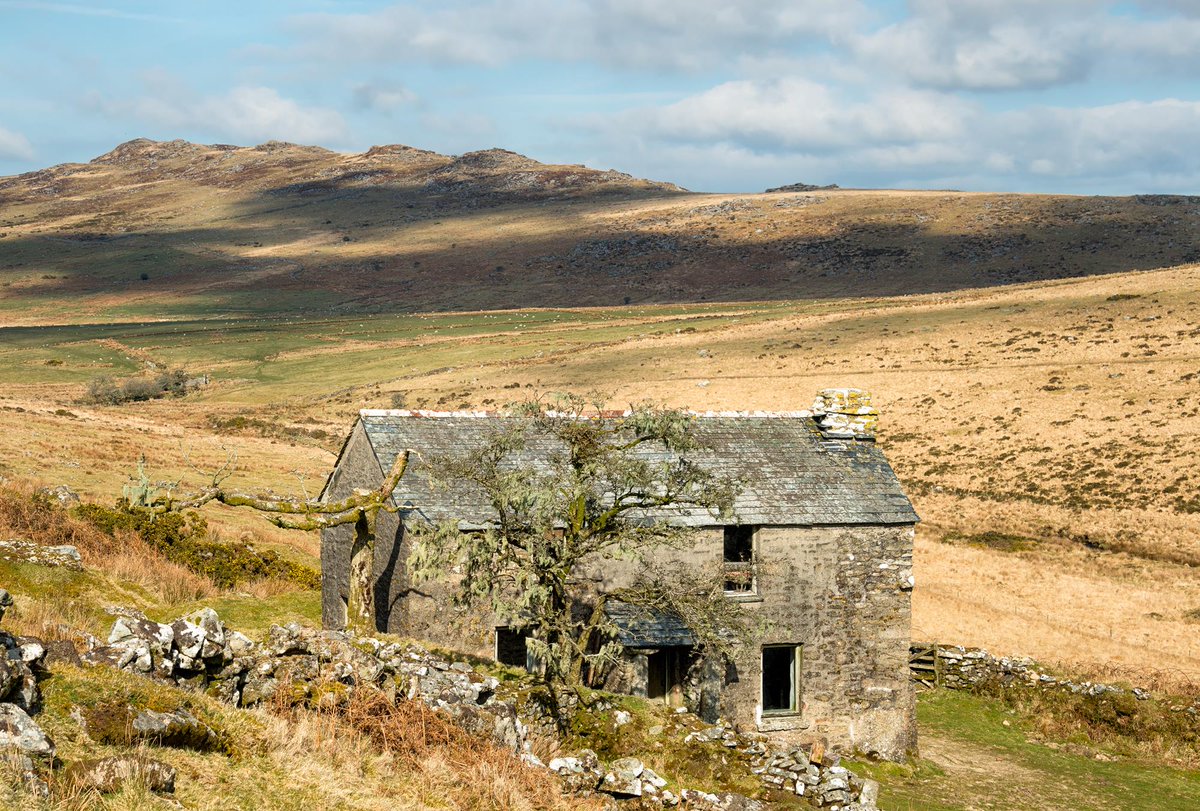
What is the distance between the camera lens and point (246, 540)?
121ft

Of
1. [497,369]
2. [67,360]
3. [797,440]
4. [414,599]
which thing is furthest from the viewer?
[67,360]

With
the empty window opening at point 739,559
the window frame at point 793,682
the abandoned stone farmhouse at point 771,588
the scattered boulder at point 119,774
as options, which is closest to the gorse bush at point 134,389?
the abandoned stone farmhouse at point 771,588

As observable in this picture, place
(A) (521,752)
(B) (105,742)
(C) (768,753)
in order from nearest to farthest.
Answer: (B) (105,742) < (A) (521,752) < (C) (768,753)

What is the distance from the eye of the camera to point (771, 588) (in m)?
25.3

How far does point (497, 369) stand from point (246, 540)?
206ft

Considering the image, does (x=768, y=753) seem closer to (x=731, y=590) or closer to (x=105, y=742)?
(x=731, y=590)

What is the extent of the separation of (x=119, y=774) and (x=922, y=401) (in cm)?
7162

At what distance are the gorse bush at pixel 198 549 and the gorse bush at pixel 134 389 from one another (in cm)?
6362

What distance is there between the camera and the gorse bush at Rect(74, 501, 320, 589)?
30.6 meters

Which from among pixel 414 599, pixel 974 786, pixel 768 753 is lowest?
pixel 974 786

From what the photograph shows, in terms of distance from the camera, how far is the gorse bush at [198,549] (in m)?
30.6

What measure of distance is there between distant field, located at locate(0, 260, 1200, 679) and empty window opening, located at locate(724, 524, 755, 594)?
13.9 m

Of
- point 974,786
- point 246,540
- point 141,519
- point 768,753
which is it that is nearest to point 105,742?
point 768,753

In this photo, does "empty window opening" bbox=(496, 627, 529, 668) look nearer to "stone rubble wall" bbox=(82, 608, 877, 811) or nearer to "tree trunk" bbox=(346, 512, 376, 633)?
"tree trunk" bbox=(346, 512, 376, 633)
